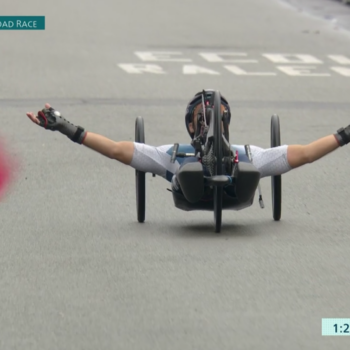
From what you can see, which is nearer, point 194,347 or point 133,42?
point 194,347

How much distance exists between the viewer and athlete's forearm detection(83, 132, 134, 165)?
8117mm

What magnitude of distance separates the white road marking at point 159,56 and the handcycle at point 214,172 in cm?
1147

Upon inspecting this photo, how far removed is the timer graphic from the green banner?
19065 millimetres

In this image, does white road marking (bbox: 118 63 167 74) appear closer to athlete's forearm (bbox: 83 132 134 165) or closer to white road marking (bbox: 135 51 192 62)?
white road marking (bbox: 135 51 192 62)

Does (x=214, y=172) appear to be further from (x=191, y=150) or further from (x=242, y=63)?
(x=242, y=63)

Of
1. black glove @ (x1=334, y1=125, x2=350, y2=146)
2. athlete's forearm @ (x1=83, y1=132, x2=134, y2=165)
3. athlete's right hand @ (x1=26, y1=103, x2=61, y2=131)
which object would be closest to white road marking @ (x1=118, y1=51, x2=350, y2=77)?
athlete's forearm @ (x1=83, y1=132, x2=134, y2=165)

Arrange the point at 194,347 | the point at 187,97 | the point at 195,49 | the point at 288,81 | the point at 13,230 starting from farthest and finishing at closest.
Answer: the point at 195,49, the point at 288,81, the point at 187,97, the point at 13,230, the point at 194,347

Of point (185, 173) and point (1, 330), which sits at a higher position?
point (185, 173)

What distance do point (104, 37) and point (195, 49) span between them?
237 cm

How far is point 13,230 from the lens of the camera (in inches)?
328

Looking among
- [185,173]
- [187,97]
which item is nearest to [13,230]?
[185,173]

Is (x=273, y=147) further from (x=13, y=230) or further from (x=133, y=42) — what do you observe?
(x=133, y=42)

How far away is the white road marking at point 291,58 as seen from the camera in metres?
19.9

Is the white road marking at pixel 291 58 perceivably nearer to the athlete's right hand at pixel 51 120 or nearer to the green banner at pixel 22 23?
the green banner at pixel 22 23
